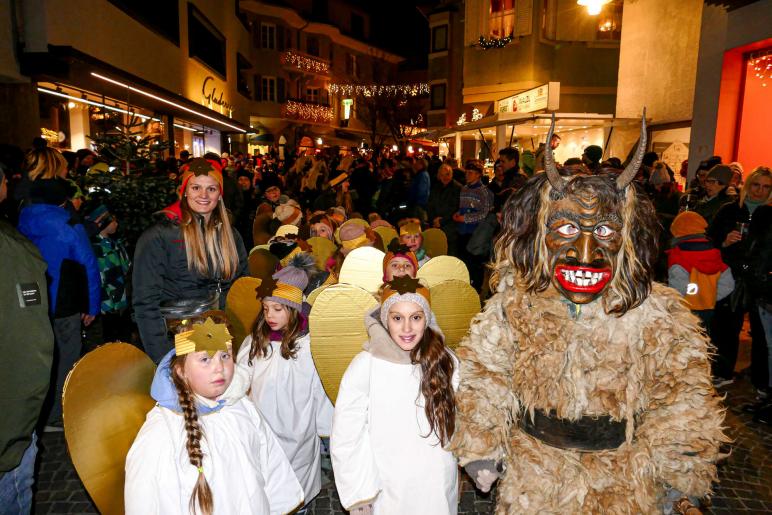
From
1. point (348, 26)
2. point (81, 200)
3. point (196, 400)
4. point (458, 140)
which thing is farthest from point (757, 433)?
point (348, 26)

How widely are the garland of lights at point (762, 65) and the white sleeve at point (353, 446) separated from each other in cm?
922

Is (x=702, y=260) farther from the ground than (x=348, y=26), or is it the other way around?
(x=348, y=26)

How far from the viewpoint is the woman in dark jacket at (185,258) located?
131 inches

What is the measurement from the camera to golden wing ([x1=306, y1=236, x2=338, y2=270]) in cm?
527

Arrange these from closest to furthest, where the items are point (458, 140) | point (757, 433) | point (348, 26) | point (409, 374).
Answer: point (409, 374) → point (757, 433) → point (458, 140) → point (348, 26)

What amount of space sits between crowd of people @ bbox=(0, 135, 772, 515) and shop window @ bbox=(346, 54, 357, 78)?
148 ft

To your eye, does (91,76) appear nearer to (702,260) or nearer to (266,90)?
(702,260)

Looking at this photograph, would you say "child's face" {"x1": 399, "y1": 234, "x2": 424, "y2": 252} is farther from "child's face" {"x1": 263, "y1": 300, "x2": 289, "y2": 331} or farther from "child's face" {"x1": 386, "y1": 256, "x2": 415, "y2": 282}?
Result: "child's face" {"x1": 263, "y1": 300, "x2": 289, "y2": 331}

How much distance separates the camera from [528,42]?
19.0 metres

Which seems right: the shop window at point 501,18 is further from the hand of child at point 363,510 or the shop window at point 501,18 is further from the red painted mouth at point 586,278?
the hand of child at point 363,510

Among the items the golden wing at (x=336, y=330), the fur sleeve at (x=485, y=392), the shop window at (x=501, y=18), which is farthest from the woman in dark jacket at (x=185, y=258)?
the shop window at (x=501, y=18)

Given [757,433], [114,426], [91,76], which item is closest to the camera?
[114,426]

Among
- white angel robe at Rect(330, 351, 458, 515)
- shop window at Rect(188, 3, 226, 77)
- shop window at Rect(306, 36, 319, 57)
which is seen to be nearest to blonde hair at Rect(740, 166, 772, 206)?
white angel robe at Rect(330, 351, 458, 515)

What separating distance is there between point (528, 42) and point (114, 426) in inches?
779
